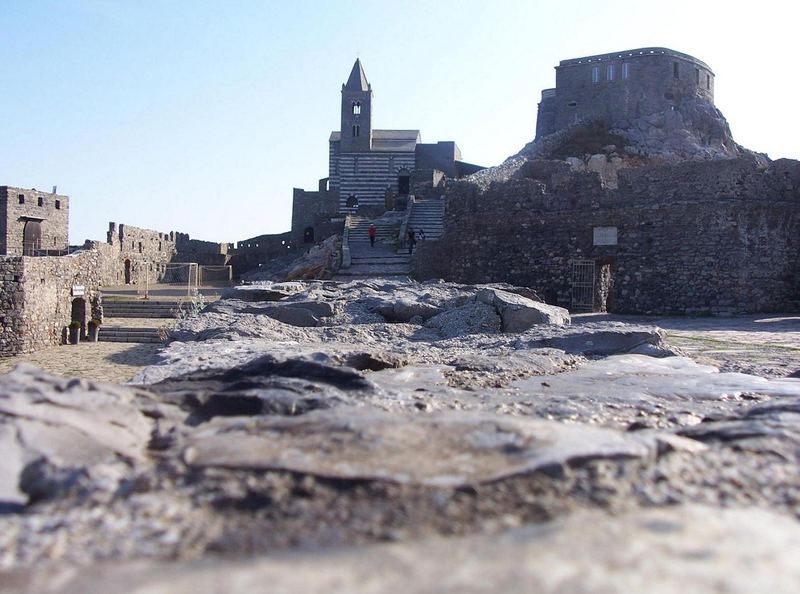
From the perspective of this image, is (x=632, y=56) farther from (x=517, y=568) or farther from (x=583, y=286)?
(x=517, y=568)

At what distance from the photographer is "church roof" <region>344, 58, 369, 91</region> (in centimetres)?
5044

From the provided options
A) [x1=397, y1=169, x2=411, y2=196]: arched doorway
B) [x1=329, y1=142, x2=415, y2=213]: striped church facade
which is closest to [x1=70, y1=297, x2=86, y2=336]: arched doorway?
[x1=397, y1=169, x2=411, y2=196]: arched doorway

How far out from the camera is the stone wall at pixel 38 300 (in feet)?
59.2

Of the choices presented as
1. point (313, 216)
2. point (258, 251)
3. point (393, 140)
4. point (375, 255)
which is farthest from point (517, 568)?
point (393, 140)

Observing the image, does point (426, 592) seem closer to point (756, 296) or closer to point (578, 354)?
point (578, 354)

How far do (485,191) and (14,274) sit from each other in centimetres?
1198

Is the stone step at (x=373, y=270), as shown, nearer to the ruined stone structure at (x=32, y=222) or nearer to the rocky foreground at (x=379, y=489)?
the ruined stone structure at (x=32, y=222)

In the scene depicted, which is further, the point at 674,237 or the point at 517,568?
the point at 674,237

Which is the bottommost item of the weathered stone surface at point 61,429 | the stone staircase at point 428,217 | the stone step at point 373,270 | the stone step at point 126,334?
the stone step at point 126,334

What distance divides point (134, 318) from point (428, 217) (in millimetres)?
12138

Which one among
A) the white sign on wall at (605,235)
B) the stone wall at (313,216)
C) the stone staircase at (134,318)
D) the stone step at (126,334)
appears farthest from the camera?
the stone wall at (313,216)

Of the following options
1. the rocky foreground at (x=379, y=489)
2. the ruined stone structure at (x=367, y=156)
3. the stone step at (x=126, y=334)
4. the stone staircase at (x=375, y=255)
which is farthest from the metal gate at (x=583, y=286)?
the ruined stone structure at (x=367, y=156)

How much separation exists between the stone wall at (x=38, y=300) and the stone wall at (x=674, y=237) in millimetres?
11831

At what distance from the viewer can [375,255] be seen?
1022 inches
